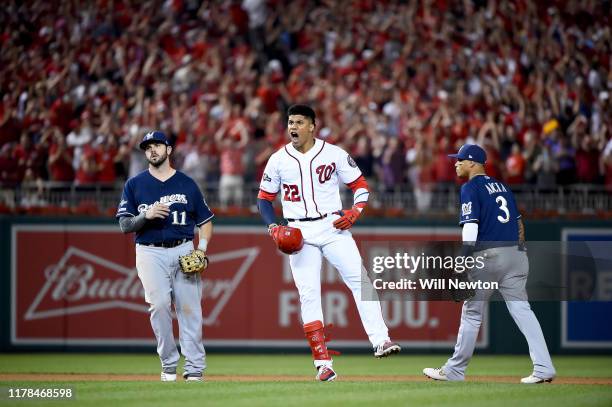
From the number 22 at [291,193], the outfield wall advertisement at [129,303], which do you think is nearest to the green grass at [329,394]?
the number 22 at [291,193]

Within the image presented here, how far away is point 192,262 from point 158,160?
0.89 meters

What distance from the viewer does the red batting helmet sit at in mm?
8047

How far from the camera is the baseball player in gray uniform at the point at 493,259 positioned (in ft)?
27.0

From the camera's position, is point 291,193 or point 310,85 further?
point 310,85

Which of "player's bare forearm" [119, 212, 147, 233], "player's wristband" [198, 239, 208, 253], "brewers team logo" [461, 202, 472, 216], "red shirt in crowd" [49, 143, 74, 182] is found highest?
"red shirt in crowd" [49, 143, 74, 182]

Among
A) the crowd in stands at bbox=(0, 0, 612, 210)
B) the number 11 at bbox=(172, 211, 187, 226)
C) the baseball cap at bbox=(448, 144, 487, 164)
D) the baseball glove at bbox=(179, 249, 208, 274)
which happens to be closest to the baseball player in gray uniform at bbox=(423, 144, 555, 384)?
the baseball cap at bbox=(448, 144, 487, 164)

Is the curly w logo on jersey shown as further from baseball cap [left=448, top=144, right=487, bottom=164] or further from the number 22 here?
baseball cap [left=448, top=144, right=487, bottom=164]

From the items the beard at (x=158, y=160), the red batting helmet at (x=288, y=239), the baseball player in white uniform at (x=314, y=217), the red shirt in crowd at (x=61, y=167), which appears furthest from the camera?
the red shirt in crowd at (x=61, y=167)

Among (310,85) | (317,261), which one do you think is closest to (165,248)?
(317,261)

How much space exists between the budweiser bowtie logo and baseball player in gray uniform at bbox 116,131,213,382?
16.4ft

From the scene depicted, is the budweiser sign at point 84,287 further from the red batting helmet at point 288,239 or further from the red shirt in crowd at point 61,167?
the red batting helmet at point 288,239
